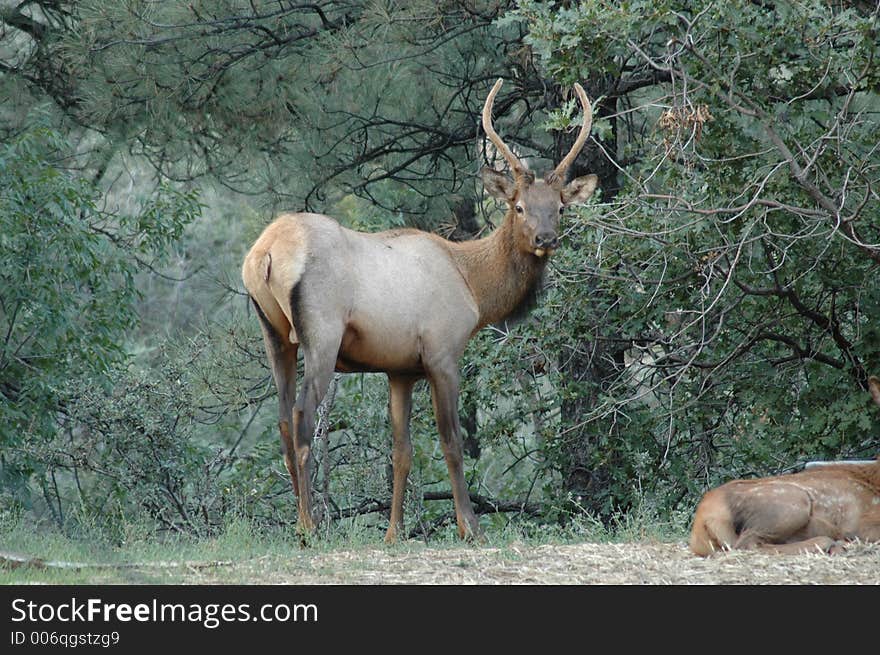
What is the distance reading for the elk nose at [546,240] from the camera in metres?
9.47

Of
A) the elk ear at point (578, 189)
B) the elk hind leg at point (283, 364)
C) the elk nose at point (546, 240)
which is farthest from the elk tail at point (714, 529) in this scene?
the elk ear at point (578, 189)

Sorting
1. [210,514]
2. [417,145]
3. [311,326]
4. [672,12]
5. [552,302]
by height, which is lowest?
[210,514]

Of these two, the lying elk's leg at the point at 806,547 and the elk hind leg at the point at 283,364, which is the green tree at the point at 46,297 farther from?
the lying elk's leg at the point at 806,547

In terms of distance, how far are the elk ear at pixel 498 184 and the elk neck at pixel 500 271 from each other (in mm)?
210

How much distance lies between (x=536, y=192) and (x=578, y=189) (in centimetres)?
42

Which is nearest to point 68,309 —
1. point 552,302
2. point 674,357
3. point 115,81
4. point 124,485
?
point 124,485

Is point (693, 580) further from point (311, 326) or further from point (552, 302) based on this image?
point (552, 302)

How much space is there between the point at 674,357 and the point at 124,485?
4816 millimetres

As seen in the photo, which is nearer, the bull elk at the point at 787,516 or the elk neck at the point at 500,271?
the bull elk at the point at 787,516

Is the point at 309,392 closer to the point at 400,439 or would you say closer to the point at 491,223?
the point at 400,439

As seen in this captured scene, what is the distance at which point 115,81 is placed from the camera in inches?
483

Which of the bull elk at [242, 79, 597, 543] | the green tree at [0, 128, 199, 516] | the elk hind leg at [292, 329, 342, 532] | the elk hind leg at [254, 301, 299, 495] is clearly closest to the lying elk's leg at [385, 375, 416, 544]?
the bull elk at [242, 79, 597, 543]

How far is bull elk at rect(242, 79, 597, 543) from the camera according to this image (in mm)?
8625

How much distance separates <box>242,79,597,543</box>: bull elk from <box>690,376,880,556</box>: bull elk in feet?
6.94
